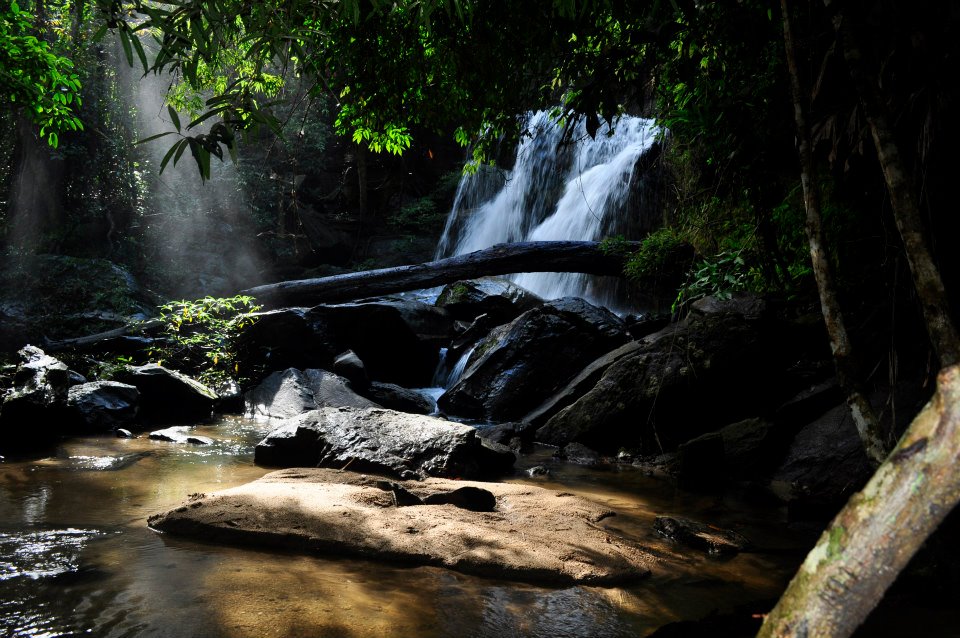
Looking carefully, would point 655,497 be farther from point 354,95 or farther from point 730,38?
point 354,95

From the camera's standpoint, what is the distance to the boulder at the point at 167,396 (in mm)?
7844

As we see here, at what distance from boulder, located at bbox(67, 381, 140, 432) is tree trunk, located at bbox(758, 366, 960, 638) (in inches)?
296

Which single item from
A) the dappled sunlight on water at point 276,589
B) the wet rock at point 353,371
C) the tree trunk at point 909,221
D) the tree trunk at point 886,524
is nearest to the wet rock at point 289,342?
the wet rock at point 353,371

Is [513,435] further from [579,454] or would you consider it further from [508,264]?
[508,264]

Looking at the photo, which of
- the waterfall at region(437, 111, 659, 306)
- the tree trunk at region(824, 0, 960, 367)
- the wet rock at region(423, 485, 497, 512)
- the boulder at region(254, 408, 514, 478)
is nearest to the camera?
the tree trunk at region(824, 0, 960, 367)

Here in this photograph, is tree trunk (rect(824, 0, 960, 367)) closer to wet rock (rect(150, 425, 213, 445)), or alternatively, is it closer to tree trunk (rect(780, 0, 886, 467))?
tree trunk (rect(780, 0, 886, 467))

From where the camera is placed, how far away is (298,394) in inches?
346

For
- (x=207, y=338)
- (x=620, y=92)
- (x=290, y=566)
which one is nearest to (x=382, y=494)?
(x=290, y=566)

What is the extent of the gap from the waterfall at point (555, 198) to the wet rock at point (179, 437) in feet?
23.3

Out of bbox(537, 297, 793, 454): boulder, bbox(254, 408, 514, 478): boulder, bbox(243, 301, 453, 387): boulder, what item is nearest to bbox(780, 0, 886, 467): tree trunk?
bbox(254, 408, 514, 478): boulder

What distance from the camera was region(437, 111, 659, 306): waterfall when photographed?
13258 mm

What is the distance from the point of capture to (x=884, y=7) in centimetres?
340

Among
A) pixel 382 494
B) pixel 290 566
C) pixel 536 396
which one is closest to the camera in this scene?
pixel 290 566

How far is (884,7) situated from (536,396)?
6053 millimetres
